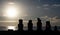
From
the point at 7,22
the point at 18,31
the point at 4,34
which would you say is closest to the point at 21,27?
the point at 18,31

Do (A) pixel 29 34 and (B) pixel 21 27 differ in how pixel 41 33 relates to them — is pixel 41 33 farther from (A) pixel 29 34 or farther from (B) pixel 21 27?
(B) pixel 21 27

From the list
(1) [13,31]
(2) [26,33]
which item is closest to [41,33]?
(2) [26,33]

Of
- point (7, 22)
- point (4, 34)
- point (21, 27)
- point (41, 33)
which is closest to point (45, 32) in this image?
point (41, 33)

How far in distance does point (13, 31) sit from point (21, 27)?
236 mm

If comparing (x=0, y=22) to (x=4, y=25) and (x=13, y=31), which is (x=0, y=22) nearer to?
(x=4, y=25)

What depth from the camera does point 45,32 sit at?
2449 millimetres

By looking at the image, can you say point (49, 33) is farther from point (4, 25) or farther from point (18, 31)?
point (4, 25)

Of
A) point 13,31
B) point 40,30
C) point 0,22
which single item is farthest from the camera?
point 0,22

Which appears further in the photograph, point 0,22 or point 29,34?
point 0,22

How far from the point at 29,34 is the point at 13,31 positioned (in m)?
0.27

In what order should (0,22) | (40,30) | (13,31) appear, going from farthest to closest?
1. (0,22)
2. (40,30)
3. (13,31)

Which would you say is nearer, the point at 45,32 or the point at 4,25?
the point at 45,32

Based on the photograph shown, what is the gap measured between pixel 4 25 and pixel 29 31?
1252 millimetres

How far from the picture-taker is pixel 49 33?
246 cm
